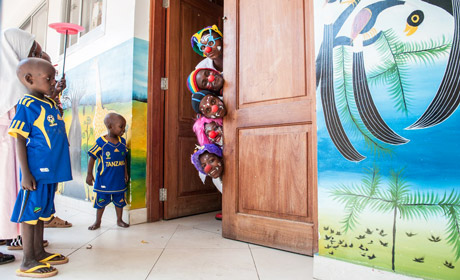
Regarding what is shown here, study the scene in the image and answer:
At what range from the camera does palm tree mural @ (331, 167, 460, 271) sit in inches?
43.5

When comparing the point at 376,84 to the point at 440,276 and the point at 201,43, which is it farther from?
the point at 201,43

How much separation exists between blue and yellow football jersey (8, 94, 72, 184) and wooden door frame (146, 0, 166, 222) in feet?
3.74

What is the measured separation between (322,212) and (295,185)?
1.16 ft

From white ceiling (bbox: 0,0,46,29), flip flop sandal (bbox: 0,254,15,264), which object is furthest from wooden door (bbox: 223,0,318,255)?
white ceiling (bbox: 0,0,46,29)

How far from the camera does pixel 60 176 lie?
159 centimetres

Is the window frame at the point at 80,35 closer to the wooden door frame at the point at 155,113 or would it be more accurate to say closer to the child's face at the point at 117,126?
the wooden door frame at the point at 155,113

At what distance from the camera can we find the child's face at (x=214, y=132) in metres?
2.18

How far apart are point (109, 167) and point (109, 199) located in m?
0.28

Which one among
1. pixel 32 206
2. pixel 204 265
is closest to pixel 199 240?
pixel 204 265

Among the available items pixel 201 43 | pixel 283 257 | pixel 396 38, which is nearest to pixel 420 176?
pixel 396 38

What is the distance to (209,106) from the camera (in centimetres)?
205

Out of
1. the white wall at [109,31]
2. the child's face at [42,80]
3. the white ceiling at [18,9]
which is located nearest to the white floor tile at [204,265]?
the child's face at [42,80]

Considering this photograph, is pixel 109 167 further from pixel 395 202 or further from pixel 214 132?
pixel 395 202

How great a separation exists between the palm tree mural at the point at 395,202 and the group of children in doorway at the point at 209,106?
94 cm
